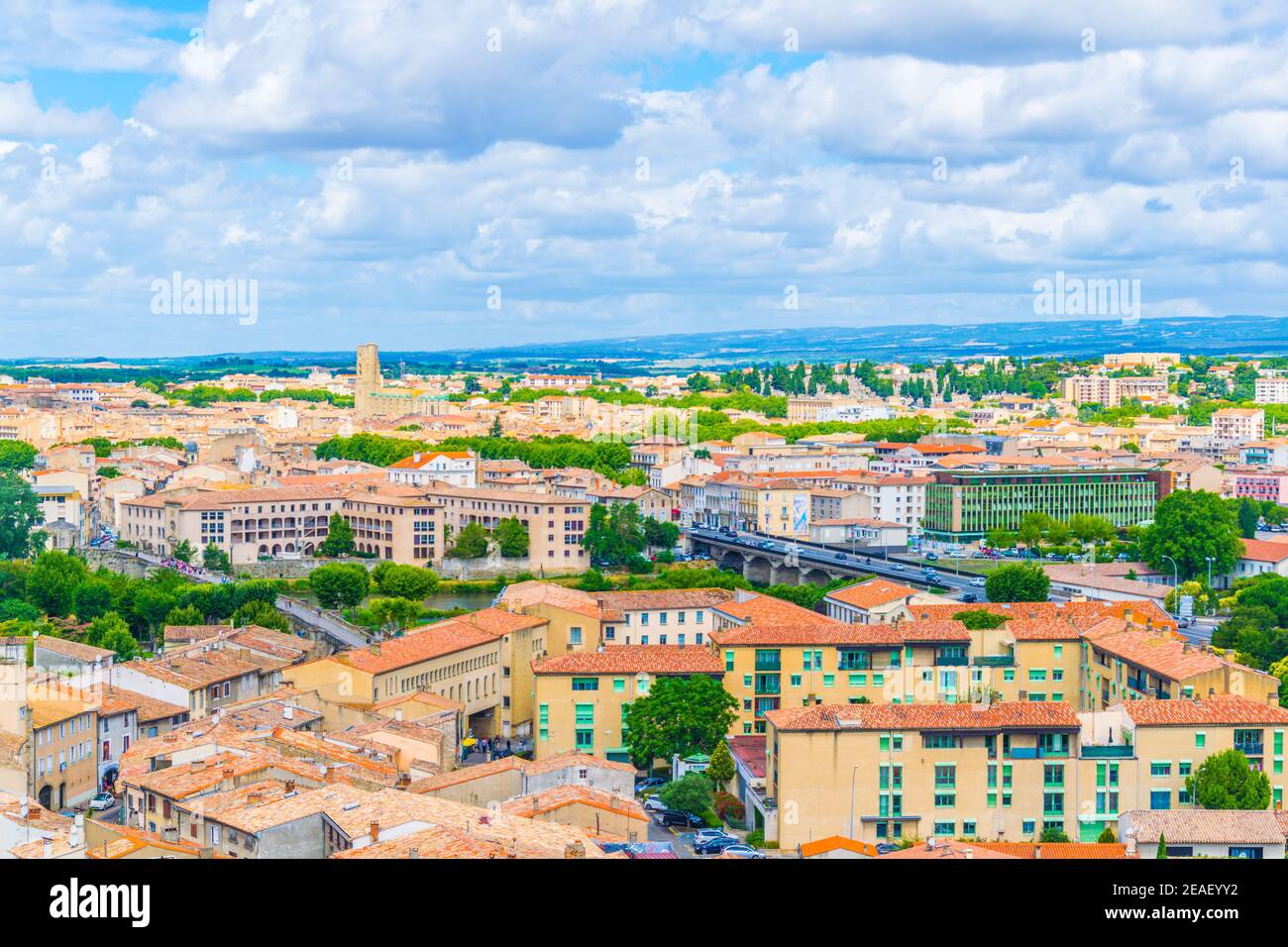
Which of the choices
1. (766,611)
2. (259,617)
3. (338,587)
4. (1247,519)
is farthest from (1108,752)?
(1247,519)

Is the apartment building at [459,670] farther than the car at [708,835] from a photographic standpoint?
Yes

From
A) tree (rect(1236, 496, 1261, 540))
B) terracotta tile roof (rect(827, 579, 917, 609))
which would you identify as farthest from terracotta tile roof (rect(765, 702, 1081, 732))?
tree (rect(1236, 496, 1261, 540))

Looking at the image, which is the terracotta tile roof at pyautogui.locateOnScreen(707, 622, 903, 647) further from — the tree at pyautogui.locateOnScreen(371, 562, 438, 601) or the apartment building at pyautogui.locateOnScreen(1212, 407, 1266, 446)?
the apartment building at pyautogui.locateOnScreen(1212, 407, 1266, 446)

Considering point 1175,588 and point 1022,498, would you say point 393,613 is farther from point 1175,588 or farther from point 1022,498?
point 1022,498

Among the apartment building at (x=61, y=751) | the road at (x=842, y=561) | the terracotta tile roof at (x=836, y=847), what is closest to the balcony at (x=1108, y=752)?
the terracotta tile roof at (x=836, y=847)

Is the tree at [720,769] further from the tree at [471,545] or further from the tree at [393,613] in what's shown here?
the tree at [471,545]

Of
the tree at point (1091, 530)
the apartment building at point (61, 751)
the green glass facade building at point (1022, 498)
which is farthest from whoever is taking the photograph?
the green glass facade building at point (1022, 498)
